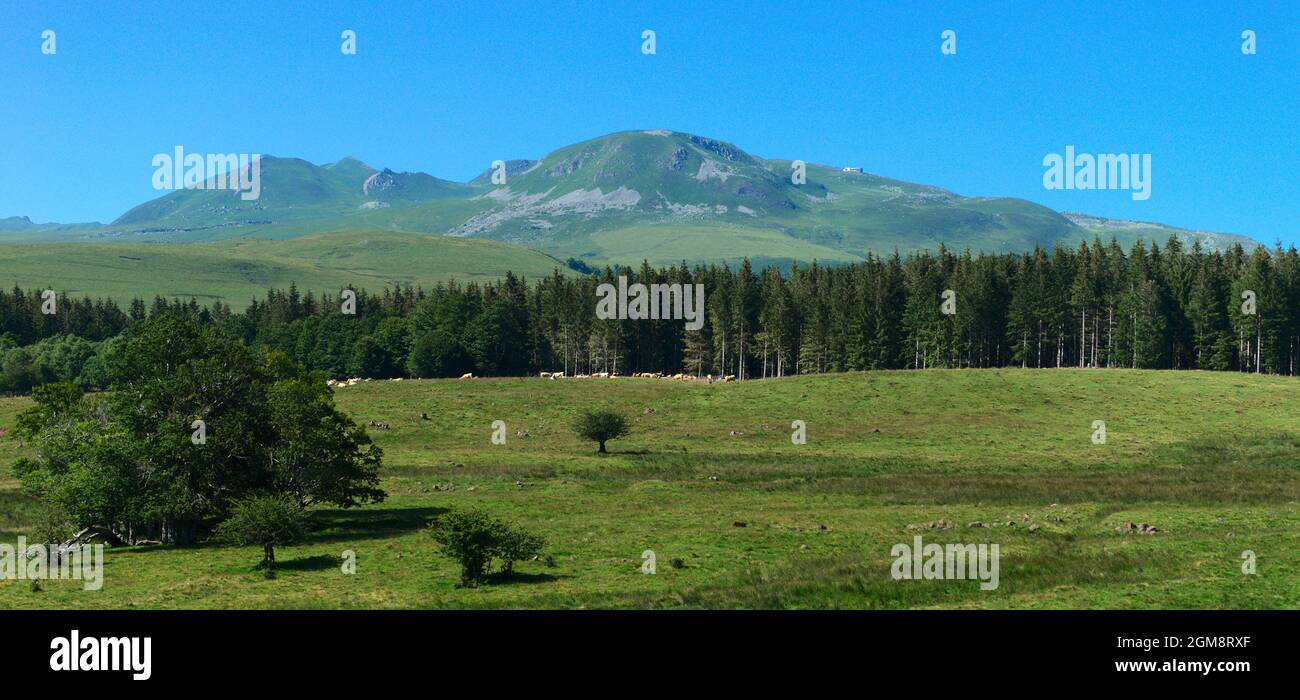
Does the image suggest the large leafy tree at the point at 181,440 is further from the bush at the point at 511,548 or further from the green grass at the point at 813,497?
the bush at the point at 511,548

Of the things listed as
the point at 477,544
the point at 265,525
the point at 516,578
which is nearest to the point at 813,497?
the point at 516,578

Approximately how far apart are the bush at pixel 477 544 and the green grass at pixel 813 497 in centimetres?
116

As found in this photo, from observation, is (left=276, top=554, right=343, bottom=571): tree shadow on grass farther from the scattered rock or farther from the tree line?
the tree line

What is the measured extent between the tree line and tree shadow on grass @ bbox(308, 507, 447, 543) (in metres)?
67.4

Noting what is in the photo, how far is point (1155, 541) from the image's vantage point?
131 ft

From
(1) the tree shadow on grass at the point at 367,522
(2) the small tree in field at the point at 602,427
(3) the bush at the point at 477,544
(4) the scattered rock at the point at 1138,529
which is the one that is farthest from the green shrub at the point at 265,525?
(2) the small tree in field at the point at 602,427

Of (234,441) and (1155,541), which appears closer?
(1155,541)

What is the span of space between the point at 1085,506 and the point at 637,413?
179 feet

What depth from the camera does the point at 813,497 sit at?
57781mm

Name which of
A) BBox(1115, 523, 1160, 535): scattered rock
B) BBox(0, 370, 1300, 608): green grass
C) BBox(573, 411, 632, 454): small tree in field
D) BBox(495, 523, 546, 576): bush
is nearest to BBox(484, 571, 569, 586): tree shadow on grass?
BBox(0, 370, 1300, 608): green grass

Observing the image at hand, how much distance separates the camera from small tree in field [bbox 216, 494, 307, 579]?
4166 centimetres

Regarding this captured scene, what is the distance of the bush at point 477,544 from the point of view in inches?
1443
